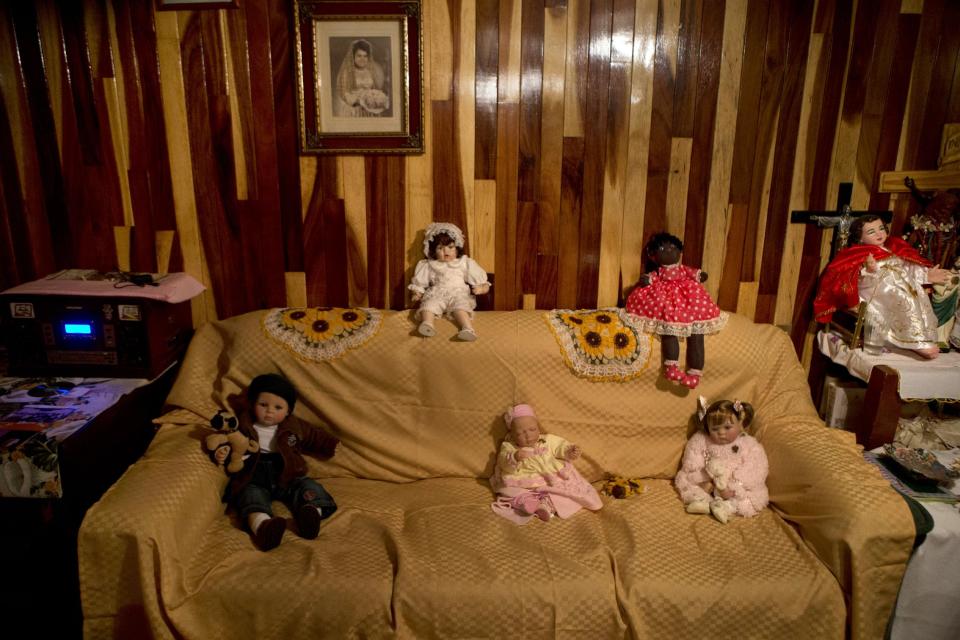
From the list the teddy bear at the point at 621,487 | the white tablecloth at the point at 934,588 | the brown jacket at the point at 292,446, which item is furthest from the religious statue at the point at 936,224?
the brown jacket at the point at 292,446

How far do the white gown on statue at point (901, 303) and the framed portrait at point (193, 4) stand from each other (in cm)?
272

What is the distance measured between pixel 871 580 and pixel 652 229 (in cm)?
150

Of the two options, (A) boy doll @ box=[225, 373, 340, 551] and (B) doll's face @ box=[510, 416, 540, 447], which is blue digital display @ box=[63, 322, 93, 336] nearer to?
(A) boy doll @ box=[225, 373, 340, 551]

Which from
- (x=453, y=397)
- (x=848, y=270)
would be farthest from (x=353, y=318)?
(x=848, y=270)

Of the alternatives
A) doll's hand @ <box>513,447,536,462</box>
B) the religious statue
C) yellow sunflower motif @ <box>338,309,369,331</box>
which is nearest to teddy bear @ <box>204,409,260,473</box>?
yellow sunflower motif @ <box>338,309,369,331</box>

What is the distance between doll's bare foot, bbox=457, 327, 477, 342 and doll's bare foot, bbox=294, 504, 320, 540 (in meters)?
0.82

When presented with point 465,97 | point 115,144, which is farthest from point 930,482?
point 115,144

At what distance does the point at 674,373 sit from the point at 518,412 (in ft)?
2.02

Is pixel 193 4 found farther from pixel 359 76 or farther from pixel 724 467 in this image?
pixel 724 467

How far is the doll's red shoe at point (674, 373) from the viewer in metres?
2.43

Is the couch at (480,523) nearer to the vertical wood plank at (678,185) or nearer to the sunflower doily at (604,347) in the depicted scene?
the sunflower doily at (604,347)

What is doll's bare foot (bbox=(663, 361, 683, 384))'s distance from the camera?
2432mm

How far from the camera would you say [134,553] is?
5.96 feet

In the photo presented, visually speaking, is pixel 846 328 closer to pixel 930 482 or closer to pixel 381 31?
pixel 930 482
